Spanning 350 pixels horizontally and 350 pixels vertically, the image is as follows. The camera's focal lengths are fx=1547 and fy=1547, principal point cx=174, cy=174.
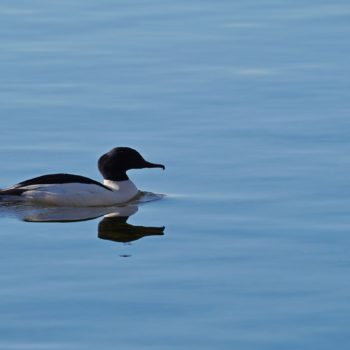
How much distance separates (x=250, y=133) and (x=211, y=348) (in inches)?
248

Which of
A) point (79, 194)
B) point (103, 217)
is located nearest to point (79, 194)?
point (79, 194)

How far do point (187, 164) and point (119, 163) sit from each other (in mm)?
685

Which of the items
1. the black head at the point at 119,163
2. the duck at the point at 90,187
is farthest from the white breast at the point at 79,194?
the black head at the point at 119,163

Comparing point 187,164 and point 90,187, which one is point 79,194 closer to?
point 90,187

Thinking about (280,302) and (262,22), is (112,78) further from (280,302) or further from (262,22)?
(280,302)

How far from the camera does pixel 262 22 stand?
69.4 feet

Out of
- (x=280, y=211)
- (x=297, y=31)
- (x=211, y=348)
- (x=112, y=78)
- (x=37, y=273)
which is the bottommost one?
(x=211, y=348)

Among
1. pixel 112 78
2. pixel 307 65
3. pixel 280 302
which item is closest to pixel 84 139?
pixel 112 78

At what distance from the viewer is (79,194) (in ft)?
48.2

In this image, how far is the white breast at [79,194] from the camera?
1453 cm

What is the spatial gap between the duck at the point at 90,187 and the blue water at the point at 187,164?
0.70 ft

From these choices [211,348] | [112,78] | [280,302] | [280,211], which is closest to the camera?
[211,348]

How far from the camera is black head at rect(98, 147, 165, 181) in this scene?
1510cm

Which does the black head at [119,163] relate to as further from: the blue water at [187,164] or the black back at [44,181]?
the black back at [44,181]
